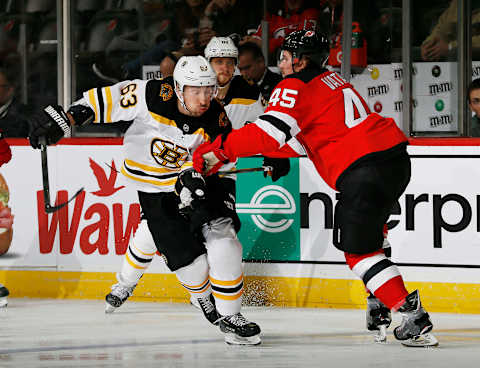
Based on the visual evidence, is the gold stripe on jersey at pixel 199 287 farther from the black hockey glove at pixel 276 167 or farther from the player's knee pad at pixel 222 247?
the black hockey glove at pixel 276 167

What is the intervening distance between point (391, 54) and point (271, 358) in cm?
219

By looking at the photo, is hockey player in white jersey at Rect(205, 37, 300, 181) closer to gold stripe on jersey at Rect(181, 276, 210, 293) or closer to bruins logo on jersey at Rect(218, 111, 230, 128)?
bruins logo on jersey at Rect(218, 111, 230, 128)

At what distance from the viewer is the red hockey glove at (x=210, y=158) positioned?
425cm

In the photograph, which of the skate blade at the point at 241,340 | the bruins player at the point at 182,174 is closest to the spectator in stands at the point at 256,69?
the bruins player at the point at 182,174

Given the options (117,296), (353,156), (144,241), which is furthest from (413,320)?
(117,296)

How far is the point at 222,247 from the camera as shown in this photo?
4.63 meters

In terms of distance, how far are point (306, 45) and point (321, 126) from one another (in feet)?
1.16

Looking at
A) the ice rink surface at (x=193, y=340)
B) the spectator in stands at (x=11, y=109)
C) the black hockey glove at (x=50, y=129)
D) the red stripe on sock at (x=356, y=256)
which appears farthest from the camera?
the spectator in stands at (x=11, y=109)

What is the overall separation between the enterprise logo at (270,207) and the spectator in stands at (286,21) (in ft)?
3.07

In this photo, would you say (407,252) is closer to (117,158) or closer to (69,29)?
(117,158)

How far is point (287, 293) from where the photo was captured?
5.62 meters

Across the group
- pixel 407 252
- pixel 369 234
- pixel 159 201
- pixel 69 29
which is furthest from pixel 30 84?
pixel 369 234

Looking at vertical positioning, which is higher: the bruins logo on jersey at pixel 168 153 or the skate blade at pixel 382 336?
the bruins logo on jersey at pixel 168 153

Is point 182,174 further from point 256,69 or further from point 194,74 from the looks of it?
point 256,69
